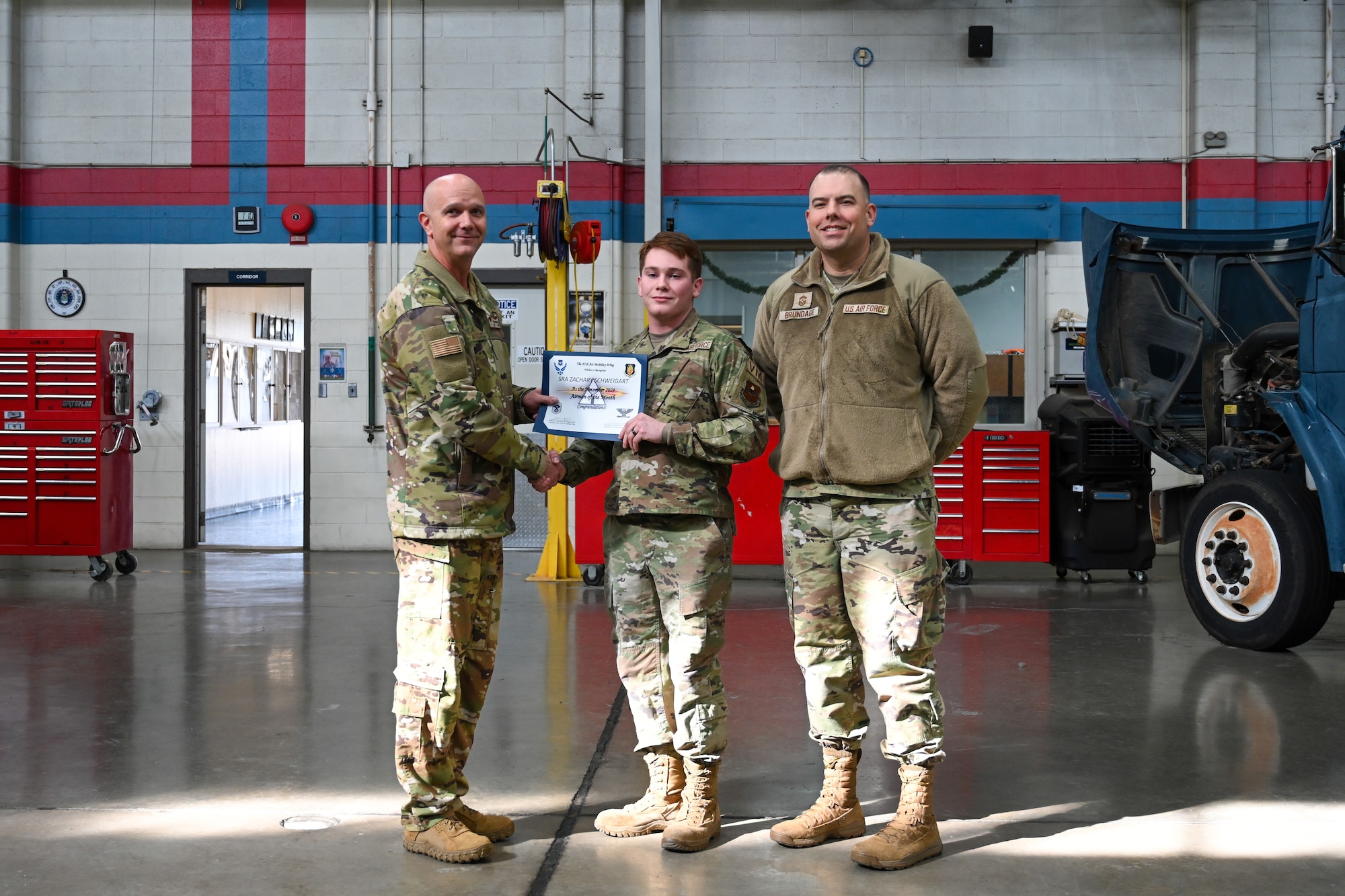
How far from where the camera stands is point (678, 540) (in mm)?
2994

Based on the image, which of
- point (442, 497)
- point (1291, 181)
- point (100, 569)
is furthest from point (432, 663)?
point (1291, 181)

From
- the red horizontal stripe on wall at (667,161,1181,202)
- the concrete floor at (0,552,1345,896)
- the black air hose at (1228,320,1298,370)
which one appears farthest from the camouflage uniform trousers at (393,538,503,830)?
the red horizontal stripe on wall at (667,161,1181,202)

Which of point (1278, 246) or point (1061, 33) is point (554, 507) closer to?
point (1278, 246)

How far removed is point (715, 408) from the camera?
3125 mm

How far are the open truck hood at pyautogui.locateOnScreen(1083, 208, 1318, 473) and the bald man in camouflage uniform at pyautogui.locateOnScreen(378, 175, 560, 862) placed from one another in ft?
15.9

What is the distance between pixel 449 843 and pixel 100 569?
20.8 ft

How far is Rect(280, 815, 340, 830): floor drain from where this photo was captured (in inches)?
124

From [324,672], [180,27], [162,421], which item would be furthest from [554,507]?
[180,27]

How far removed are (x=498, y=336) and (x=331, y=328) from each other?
23.7 feet

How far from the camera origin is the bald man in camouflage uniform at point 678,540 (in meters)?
2.97

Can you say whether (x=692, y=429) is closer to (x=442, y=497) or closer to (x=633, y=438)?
(x=633, y=438)

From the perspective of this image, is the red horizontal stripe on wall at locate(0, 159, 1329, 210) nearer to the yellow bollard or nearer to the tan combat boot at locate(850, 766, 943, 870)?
the yellow bollard

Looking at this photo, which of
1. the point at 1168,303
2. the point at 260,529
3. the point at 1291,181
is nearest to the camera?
the point at 1168,303

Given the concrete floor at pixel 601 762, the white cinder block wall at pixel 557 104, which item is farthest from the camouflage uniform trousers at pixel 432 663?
the white cinder block wall at pixel 557 104
